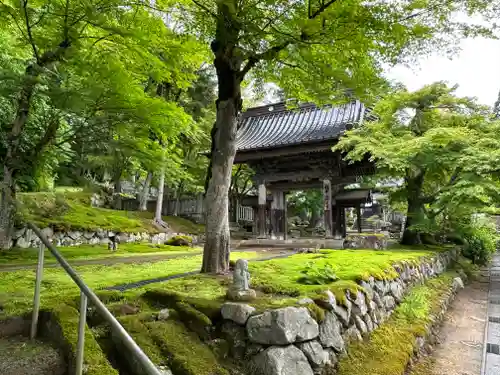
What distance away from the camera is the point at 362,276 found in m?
5.42

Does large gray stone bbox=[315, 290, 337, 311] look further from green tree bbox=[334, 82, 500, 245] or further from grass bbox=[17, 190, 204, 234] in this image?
green tree bbox=[334, 82, 500, 245]

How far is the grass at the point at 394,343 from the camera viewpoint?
396 centimetres

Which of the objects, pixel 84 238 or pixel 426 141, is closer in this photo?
pixel 426 141

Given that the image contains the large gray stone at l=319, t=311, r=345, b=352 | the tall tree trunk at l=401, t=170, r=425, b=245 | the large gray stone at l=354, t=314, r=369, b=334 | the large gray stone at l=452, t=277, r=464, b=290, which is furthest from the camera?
the tall tree trunk at l=401, t=170, r=425, b=245

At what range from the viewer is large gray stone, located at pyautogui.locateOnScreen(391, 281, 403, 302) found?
6.71 metres

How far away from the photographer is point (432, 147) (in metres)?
10.7

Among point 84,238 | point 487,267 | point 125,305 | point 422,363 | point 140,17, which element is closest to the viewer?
point 125,305

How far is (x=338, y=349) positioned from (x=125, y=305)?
7.73 feet

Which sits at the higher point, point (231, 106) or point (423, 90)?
point (423, 90)

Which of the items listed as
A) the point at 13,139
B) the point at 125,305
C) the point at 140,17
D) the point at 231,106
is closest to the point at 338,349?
the point at 125,305

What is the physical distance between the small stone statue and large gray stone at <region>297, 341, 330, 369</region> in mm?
729

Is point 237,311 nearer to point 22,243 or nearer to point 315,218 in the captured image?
point 22,243

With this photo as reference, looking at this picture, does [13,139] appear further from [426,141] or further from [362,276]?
[426,141]

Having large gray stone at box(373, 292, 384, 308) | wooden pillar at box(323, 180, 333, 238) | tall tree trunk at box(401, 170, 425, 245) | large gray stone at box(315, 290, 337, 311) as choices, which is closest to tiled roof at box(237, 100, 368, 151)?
wooden pillar at box(323, 180, 333, 238)
